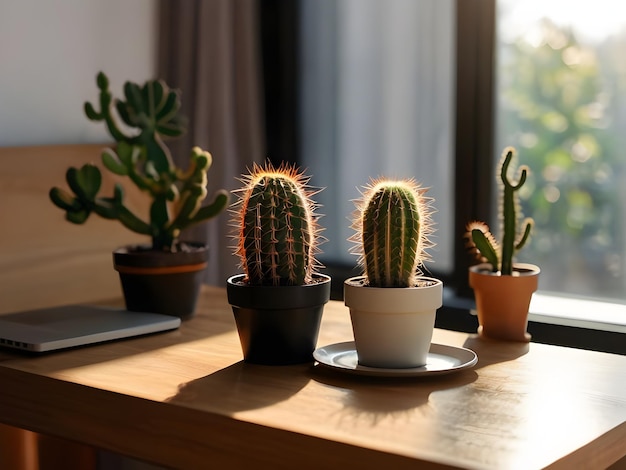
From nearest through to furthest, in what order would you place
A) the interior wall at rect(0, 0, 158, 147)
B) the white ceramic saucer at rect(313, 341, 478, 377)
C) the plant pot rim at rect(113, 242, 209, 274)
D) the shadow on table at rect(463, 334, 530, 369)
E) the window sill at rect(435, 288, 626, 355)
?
the white ceramic saucer at rect(313, 341, 478, 377) < the shadow on table at rect(463, 334, 530, 369) < the plant pot rim at rect(113, 242, 209, 274) < the window sill at rect(435, 288, 626, 355) < the interior wall at rect(0, 0, 158, 147)

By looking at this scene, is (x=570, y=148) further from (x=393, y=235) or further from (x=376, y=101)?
(x=393, y=235)

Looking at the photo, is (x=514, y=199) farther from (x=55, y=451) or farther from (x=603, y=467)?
(x=55, y=451)

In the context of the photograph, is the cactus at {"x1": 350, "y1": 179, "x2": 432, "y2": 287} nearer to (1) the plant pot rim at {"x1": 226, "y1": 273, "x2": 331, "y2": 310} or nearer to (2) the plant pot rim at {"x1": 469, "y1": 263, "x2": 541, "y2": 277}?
(1) the plant pot rim at {"x1": 226, "y1": 273, "x2": 331, "y2": 310}

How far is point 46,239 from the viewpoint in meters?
1.84

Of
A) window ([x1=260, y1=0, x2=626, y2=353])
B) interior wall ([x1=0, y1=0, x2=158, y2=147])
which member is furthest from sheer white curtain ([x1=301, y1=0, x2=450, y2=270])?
interior wall ([x1=0, y1=0, x2=158, y2=147])

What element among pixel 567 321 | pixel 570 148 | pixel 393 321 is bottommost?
pixel 567 321

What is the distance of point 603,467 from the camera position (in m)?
0.99

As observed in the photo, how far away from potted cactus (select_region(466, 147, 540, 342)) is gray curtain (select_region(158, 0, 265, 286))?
0.90 m

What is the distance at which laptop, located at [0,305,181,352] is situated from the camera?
1.39 metres

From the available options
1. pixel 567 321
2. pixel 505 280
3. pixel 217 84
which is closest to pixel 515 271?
pixel 505 280

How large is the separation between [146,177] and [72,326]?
12.6 inches

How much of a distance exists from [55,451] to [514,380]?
38.9 inches

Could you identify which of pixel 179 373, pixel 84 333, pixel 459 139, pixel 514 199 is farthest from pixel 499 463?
pixel 459 139

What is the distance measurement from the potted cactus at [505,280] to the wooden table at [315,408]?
4 cm
